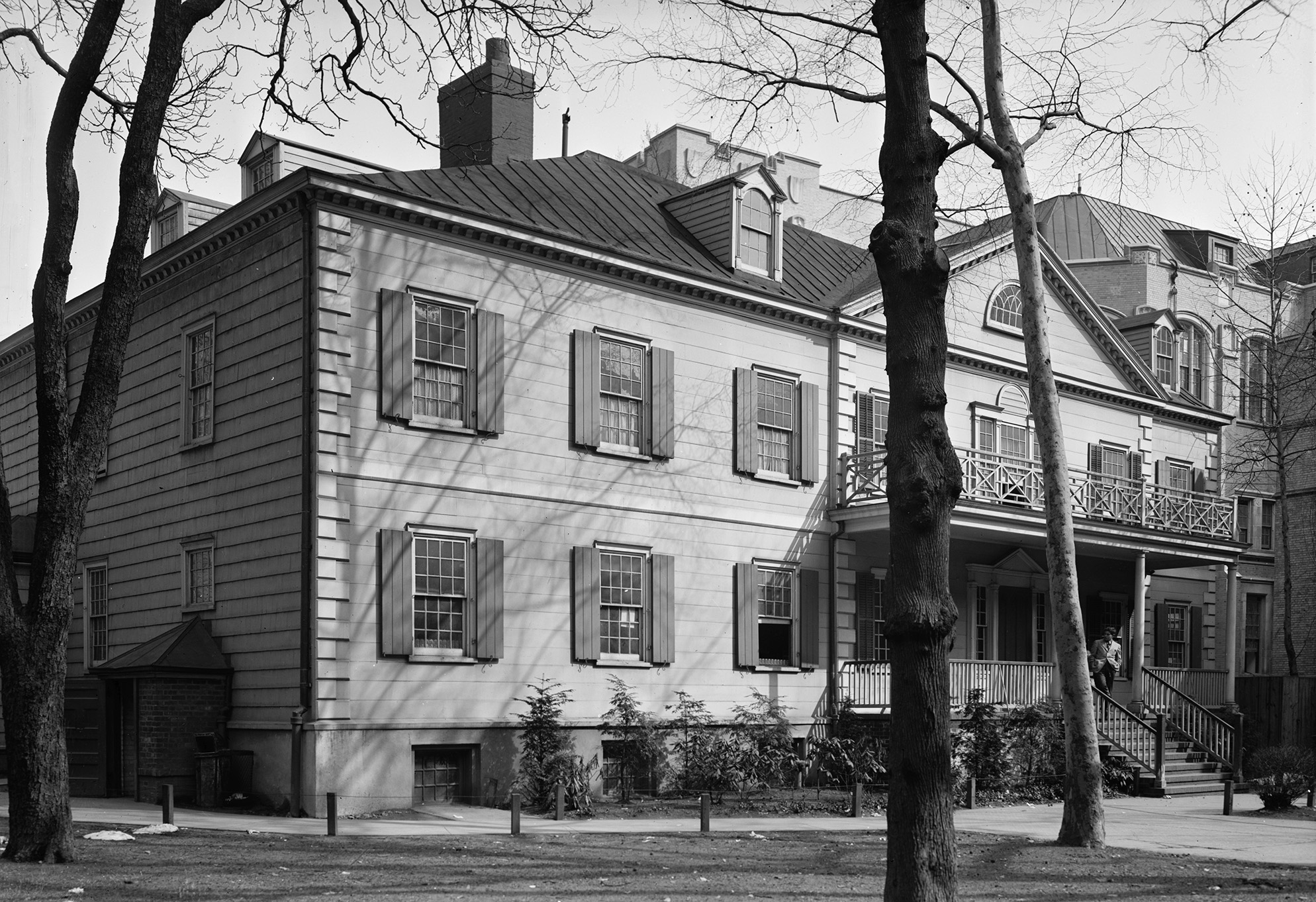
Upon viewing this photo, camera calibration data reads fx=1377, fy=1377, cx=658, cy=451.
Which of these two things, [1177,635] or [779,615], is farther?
[1177,635]

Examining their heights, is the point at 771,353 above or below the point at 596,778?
above

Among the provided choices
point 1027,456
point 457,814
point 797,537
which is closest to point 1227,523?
point 1027,456

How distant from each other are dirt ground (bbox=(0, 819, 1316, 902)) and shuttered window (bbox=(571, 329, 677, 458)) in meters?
7.41

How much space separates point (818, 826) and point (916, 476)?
9488 millimetres

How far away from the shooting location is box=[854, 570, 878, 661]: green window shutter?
24734mm

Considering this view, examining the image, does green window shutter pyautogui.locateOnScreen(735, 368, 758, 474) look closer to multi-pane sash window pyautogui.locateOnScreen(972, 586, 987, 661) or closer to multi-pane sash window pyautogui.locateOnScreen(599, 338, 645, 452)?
multi-pane sash window pyautogui.locateOnScreen(599, 338, 645, 452)

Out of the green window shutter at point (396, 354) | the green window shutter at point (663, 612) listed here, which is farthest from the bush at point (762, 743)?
the green window shutter at point (396, 354)

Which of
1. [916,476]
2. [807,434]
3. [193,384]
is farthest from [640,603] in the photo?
[916,476]

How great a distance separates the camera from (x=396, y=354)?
1866 cm

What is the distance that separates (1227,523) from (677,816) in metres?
17.1

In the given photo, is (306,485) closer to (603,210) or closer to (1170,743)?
(603,210)

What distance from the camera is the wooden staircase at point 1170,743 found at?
23.7 metres

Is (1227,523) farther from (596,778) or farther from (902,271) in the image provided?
(902,271)

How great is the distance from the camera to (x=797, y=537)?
78.3 ft
